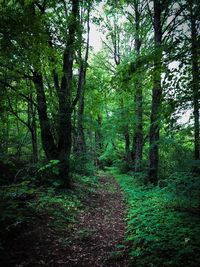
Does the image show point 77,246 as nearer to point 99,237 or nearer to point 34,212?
point 99,237

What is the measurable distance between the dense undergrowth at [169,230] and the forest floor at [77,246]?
37cm

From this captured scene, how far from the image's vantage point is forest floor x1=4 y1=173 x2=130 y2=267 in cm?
380

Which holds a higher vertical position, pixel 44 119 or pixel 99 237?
pixel 44 119

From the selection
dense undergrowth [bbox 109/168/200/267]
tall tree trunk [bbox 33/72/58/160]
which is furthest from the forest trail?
tall tree trunk [bbox 33/72/58/160]

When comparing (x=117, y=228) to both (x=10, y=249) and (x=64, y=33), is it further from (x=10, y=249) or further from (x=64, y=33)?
(x=64, y=33)

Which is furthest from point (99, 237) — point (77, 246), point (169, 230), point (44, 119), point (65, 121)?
point (44, 119)

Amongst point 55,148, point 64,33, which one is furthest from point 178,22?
point 55,148

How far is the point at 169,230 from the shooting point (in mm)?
4488

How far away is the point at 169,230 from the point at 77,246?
7.14 ft

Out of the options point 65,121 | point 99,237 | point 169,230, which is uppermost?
point 65,121

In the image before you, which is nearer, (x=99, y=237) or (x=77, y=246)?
(x=77, y=246)

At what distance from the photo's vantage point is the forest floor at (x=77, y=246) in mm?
3803

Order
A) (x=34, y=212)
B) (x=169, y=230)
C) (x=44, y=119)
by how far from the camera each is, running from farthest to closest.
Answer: (x=44, y=119) → (x=34, y=212) → (x=169, y=230)

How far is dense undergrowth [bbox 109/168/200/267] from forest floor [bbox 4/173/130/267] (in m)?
0.37
